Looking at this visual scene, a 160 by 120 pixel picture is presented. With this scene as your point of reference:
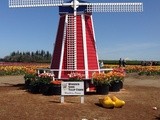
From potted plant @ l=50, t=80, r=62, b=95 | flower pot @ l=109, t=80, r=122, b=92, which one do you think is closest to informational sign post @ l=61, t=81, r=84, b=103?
potted plant @ l=50, t=80, r=62, b=95

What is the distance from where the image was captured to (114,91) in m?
20.2

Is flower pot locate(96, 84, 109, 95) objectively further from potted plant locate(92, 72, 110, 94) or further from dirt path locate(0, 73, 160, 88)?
dirt path locate(0, 73, 160, 88)

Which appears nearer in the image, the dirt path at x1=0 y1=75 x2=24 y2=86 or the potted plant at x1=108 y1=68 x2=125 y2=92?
the potted plant at x1=108 y1=68 x2=125 y2=92

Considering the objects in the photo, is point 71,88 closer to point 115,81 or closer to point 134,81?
point 115,81

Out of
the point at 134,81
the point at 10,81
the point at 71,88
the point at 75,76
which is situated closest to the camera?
the point at 71,88

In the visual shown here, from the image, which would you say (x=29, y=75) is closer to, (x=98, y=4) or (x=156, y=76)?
(x=98, y=4)

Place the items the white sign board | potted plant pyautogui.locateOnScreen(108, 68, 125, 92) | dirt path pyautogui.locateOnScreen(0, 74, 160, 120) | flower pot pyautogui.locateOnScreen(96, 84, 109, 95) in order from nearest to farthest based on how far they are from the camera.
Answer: dirt path pyautogui.locateOnScreen(0, 74, 160, 120) → the white sign board → flower pot pyautogui.locateOnScreen(96, 84, 109, 95) → potted plant pyautogui.locateOnScreen(108, 68, 125, 92)

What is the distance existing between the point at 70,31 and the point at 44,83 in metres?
4.19

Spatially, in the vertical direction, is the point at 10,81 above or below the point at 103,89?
below

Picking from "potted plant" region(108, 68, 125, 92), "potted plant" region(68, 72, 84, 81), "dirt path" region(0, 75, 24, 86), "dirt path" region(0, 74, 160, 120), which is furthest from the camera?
"dirt path" region(0, 75, 24, 86)

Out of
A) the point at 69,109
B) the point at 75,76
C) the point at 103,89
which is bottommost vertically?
the point at 69,109

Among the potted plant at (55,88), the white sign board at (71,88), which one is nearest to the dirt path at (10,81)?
the potted plant at (55,88)

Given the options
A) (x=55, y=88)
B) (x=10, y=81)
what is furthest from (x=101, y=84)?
(x=10, y=81)

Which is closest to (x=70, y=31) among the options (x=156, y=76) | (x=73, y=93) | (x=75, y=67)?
(x=75, y=67)
